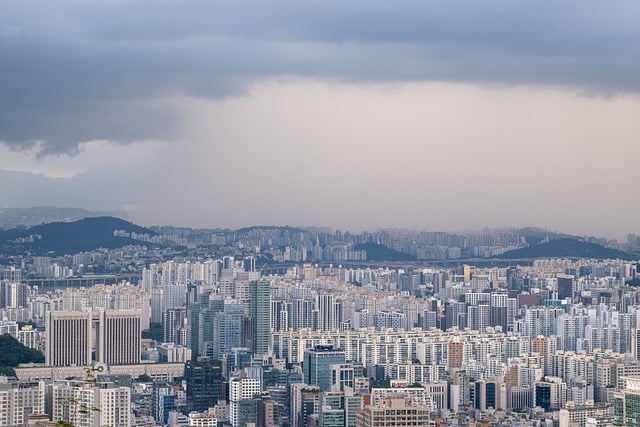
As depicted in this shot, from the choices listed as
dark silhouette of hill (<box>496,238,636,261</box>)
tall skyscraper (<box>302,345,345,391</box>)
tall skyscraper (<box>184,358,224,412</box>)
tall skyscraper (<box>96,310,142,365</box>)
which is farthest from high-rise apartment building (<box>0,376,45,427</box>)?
dark silhouette of hill (<box>496,238,636,261</box>)

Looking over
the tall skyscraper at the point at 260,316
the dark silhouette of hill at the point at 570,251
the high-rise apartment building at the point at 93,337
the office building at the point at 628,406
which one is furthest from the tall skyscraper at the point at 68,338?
the office building at the point at 628,406

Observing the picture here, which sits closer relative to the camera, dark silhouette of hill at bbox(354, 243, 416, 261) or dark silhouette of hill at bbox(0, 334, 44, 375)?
dark silhouette of hill at bbox(0, 334, 44, 375)

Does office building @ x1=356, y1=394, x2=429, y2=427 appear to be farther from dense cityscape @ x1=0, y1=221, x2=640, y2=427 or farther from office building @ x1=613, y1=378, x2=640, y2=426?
office building @ x1=613, y1=378, x2=640, y2=426

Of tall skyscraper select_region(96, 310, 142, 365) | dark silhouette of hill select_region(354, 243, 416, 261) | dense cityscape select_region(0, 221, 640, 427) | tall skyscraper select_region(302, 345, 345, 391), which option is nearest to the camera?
dense cityscape select_region(0, 221, 640, 427)

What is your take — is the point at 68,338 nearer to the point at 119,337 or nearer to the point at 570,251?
the point at 119,337

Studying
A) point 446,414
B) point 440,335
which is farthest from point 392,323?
point 446,414

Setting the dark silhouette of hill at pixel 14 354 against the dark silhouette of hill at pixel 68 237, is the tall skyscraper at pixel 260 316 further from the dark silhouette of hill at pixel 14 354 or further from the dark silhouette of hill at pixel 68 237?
the dark silhouette of hill at pixel 14 354
